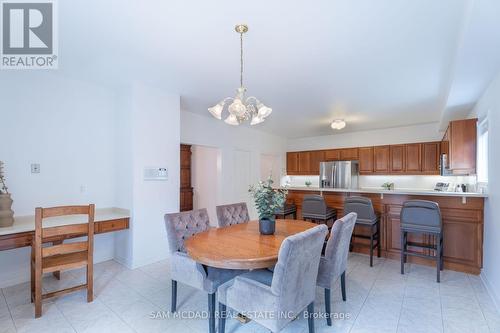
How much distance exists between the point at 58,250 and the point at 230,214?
67.7 inches

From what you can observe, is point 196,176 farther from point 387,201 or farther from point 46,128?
point 387,201

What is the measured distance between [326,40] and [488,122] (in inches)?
88.4

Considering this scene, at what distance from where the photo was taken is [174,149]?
3.86m

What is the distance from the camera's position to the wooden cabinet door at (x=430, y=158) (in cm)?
544

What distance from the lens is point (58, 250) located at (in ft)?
7.59

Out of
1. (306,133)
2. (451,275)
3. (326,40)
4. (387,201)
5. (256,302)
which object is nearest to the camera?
(256,302)

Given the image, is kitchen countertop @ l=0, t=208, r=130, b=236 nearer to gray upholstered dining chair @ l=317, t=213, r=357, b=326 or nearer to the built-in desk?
the built-in desk

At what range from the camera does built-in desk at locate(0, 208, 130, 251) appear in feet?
7.89

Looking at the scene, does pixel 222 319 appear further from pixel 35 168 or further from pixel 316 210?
pixel 35 168

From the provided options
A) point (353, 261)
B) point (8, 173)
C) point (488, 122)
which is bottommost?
point (353, 261)

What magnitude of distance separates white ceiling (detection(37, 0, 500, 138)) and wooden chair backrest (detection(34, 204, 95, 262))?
1603 mm

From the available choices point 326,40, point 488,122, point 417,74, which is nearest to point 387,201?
point 488,122

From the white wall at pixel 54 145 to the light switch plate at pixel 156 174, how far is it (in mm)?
681

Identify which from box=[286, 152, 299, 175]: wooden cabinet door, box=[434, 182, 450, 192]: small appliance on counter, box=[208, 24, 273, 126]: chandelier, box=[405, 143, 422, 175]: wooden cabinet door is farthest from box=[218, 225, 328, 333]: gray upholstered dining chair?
box=[286, 152, 299, 175]: wooden cabinet door
